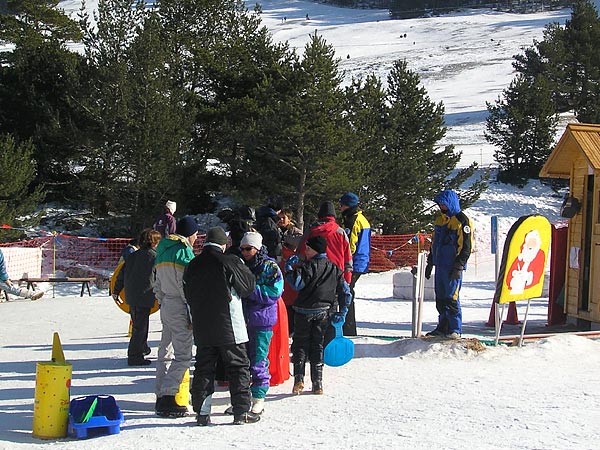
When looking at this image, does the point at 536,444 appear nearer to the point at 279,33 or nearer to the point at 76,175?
the point at 76,175

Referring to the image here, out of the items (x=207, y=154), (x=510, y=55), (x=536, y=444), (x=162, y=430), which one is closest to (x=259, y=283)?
(x=162, y=430)

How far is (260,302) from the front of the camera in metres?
6.45

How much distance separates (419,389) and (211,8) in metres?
26.5

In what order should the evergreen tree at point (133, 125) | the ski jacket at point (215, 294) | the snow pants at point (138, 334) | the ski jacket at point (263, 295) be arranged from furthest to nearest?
1. the evergreen tree at point (133, 125)
2. the snow pants at point (138, 334)
3. the ski jacket at point (263, 295)
4. the ski jacket at point (215, 294)

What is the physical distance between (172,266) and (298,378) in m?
1.55

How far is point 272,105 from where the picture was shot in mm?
25469

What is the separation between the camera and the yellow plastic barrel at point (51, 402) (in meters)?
5.70

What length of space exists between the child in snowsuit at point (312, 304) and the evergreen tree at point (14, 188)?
709 inches

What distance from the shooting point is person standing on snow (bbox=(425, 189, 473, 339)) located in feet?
28.9

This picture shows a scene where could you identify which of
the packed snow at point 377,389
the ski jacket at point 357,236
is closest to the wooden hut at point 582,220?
the packed snow at point 377,389

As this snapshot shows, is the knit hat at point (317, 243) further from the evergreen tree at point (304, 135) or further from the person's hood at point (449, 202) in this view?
the evergreen tree at point (304, 135)

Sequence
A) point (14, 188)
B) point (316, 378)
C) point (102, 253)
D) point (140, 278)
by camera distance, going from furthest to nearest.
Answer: point (102, 253), point (14, 188), point (140, 278), point (316, 378)

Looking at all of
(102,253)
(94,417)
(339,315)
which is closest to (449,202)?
(339,315)

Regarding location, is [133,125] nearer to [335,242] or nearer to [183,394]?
[335,242]
